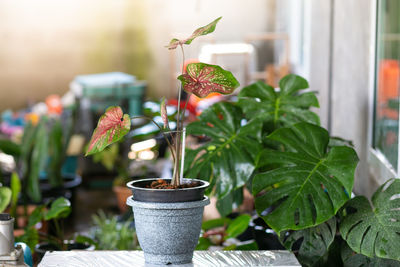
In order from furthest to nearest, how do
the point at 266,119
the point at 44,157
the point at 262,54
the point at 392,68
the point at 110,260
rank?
the point at 262,54
the point at 44,157
the point at 392,68
the point at 266,119
the point at 110,260

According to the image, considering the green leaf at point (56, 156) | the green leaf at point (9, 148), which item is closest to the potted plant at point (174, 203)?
the green leaf at point (9, 148)

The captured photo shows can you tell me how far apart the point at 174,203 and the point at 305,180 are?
483 millimetres

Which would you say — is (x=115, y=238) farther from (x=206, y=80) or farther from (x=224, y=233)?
(x=206, y=80)

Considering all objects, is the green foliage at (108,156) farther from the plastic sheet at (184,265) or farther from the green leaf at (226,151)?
the plastic sheet at (184,265)

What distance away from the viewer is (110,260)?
1875 mm

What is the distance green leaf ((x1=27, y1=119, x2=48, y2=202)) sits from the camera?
395 cm

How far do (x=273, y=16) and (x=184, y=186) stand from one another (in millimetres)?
7618

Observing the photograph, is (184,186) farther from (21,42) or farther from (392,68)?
(21,42)

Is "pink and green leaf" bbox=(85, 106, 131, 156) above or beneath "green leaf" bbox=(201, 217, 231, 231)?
above

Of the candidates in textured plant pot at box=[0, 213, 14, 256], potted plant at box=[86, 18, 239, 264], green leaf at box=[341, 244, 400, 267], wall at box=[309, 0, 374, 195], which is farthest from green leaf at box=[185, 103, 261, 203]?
wall at box=[309, 0, 374, 195]

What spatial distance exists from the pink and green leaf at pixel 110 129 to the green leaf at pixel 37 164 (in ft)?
7.53

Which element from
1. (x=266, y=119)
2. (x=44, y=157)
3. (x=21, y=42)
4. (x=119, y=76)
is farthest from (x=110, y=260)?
(x=21, y=42)

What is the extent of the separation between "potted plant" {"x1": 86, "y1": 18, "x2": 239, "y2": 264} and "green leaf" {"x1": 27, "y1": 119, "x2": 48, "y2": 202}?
2.23 metres

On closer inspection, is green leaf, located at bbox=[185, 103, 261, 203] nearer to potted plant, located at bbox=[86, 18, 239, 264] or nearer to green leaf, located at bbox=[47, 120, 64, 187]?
potted plant, located at bbox=[86, 18, 239, 264]
